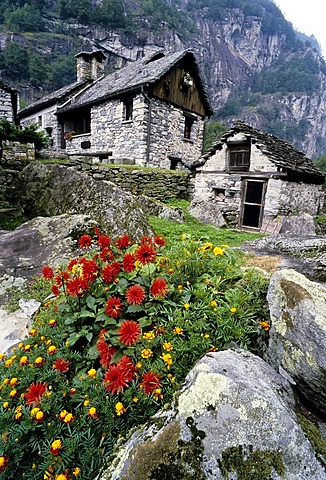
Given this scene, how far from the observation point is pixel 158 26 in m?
62.6

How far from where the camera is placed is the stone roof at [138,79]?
1523 centimetres

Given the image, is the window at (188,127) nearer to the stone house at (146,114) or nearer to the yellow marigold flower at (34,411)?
the stone house at (146,114)

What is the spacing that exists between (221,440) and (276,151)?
1167 centimetres

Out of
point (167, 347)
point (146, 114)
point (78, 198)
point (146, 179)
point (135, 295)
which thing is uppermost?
point (146, 114)

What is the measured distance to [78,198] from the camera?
5.57 metres

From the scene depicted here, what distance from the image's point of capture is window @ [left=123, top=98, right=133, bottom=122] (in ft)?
52.6

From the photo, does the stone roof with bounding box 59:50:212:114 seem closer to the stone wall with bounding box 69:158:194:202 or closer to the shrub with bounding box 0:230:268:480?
the stone wall with bounding box 69:158:194:202

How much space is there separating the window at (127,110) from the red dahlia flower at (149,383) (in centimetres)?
1640

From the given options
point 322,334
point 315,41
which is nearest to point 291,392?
point 322,334

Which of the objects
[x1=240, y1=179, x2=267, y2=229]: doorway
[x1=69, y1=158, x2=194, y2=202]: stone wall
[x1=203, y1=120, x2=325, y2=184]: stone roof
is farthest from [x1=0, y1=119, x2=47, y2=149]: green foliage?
[x1=240, y1=179, x2=267, y2=229]: doorway

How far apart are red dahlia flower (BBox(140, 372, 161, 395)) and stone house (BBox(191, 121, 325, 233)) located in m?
9.08

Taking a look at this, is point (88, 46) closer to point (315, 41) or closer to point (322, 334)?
point (322, 334)

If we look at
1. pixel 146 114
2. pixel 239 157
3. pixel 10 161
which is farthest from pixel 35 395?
pixel 146 114

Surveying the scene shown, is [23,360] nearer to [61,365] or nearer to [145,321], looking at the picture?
[61,365]
